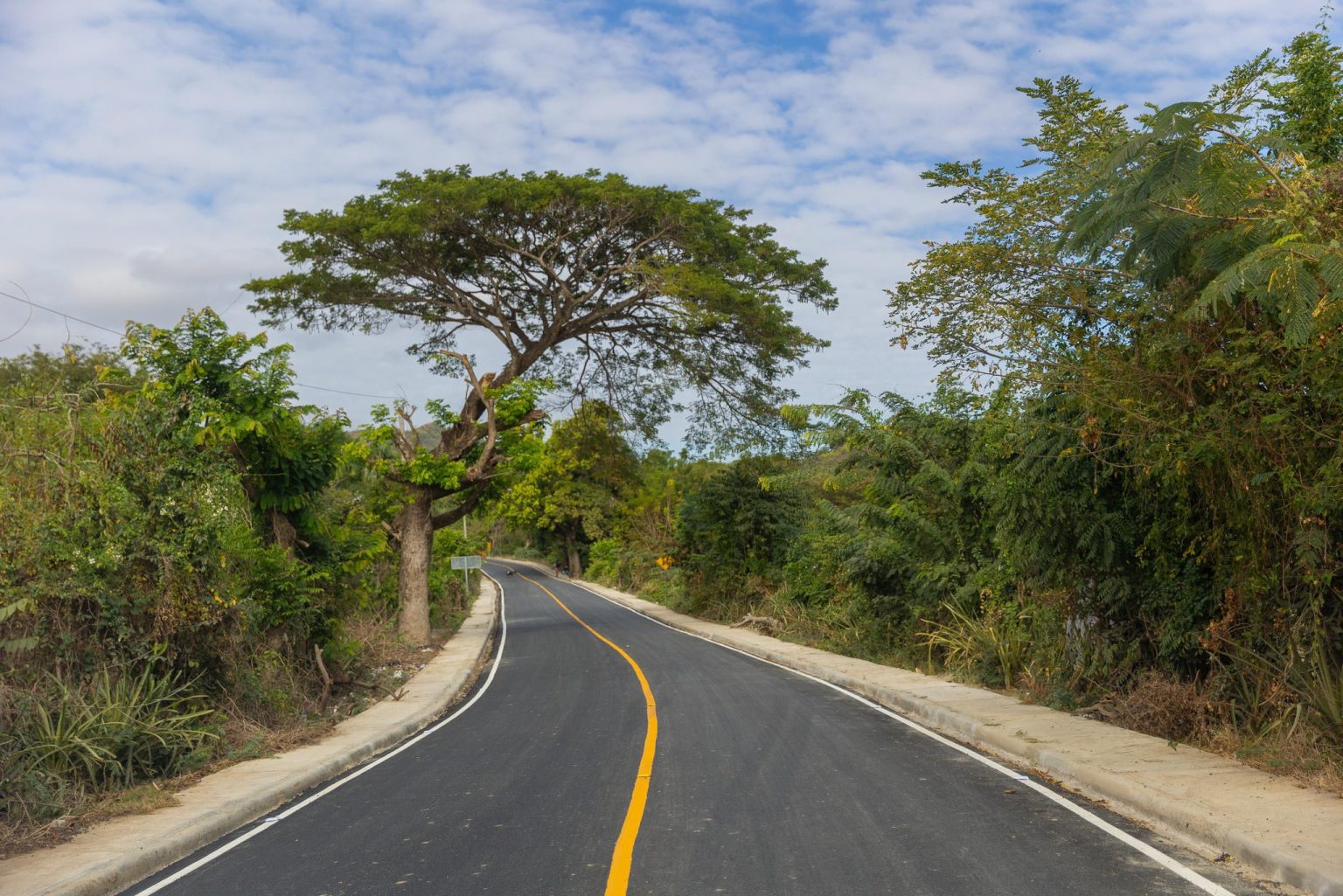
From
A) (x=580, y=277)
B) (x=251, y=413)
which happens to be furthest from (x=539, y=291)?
(x=251, y=413)

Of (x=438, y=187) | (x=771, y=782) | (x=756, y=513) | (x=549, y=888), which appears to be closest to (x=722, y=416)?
(x=756, y=513)

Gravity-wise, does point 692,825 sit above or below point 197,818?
above

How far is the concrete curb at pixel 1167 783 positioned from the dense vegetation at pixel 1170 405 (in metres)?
0.67

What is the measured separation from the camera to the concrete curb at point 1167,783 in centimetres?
578

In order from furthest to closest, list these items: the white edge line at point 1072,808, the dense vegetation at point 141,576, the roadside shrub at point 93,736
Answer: the dense vegetation at point 141,576, the roadside shrub at point 93,736, the white edge line at point 1072,808

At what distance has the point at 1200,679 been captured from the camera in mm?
9969

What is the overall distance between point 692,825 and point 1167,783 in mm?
3586

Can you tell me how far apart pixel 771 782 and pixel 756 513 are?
2403 cm

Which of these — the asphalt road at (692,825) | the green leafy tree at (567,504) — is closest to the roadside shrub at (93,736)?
the asphalt road at (692,825)

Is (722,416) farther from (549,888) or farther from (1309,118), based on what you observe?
(549,888)

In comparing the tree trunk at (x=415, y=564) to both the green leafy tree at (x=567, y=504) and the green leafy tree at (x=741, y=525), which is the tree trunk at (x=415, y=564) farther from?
the green leafy tree at (x=567, y=504)

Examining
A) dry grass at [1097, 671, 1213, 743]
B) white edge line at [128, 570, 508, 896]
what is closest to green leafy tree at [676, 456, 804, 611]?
white edge line at [128, 570, 508, 896]

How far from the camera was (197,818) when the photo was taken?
775 cm

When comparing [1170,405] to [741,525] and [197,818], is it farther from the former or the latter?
[741,525]
